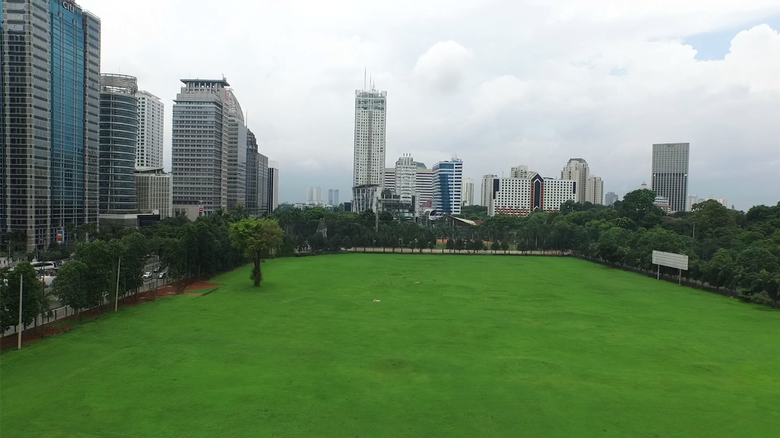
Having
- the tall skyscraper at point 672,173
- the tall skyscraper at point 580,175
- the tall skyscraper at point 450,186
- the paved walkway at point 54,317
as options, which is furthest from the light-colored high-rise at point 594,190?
the paved walkway at point 54,317

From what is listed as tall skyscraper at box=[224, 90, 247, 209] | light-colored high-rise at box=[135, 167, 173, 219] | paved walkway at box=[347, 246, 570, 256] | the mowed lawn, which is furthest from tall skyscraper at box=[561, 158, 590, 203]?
the mowed lawn

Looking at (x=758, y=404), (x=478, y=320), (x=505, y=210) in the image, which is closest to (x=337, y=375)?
(x=478, y=320)

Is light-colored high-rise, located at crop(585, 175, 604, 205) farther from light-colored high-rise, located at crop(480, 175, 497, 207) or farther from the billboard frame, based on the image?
the billboard frame

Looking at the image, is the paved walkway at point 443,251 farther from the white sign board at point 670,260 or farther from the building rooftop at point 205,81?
the building rooftop at point 205,81

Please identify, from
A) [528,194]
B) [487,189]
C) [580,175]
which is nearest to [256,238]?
[528,194]

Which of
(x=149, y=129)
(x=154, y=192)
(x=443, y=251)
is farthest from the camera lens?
(x=149, y=129)

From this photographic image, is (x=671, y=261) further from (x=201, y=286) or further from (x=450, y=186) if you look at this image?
(x=450, y=186)

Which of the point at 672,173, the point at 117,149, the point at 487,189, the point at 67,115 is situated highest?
the point at 672,173
